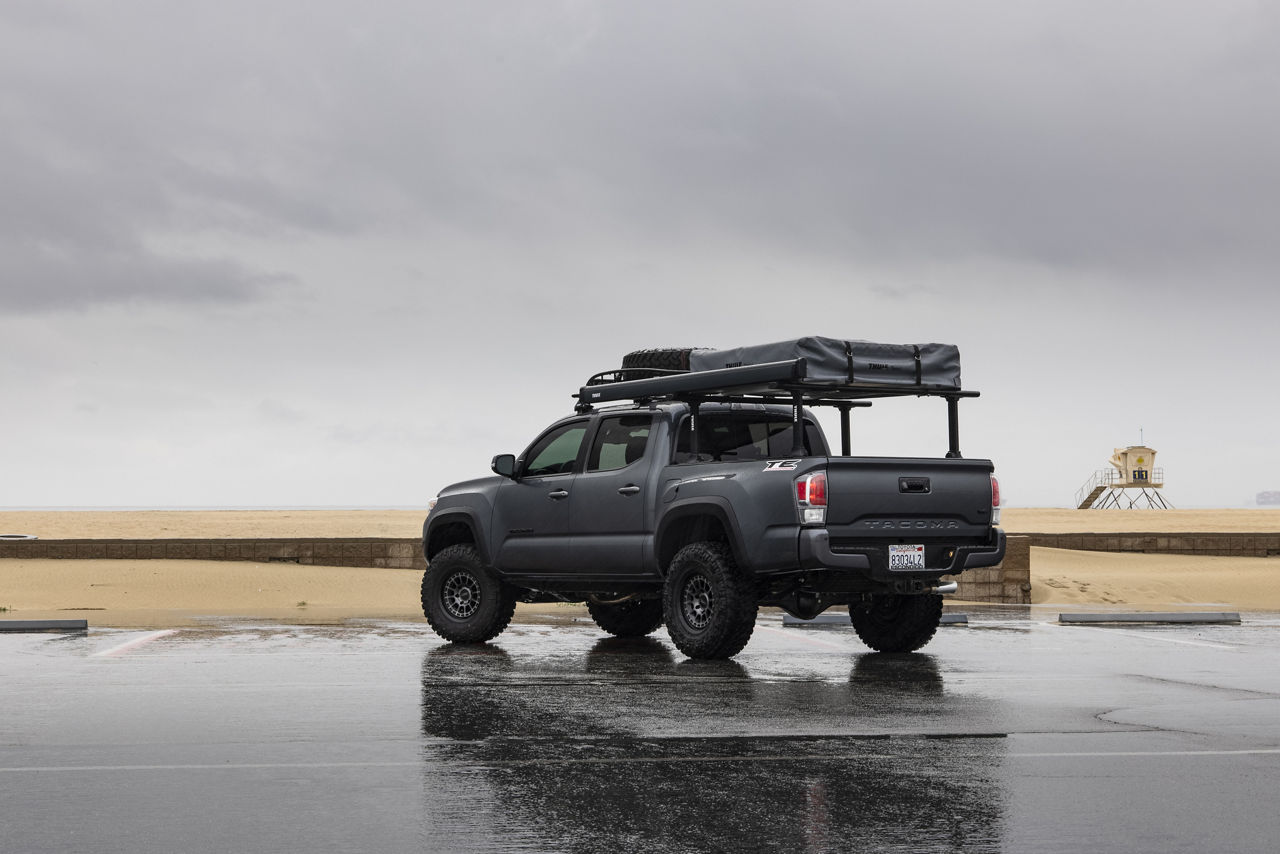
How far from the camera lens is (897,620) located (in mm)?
14102

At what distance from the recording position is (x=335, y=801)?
6.60m

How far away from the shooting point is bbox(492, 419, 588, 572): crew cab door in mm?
14422

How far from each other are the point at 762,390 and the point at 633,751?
649 cm

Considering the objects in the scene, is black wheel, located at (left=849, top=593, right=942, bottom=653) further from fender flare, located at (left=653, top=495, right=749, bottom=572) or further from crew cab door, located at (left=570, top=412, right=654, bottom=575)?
crew cab door, located at (left=570, top=412, right=654, bottom=575)

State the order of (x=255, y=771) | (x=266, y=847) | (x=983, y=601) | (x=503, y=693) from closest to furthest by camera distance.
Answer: (x=266, y=847) < (x=255, y=771) < (x=503, y=693) < (x=983, y=601)

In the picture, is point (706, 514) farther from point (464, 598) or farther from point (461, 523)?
point (461, 523)

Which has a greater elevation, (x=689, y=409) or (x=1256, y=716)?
(x=689, y=409)

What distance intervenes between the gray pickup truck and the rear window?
2cm

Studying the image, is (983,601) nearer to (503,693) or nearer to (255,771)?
(503,693)

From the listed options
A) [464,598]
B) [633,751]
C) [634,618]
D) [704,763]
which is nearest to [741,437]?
[634,618]

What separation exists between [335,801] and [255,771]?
0.93m

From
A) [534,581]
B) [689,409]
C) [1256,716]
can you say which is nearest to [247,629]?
[534,581]

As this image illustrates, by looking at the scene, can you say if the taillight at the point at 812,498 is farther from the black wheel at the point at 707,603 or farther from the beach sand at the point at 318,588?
the beach sand at the point at 318,588

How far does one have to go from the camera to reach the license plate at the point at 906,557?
12.5m
